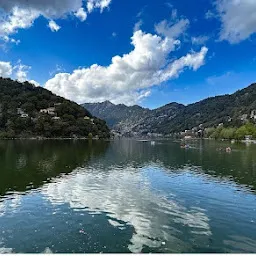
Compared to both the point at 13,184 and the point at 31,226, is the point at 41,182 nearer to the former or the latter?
the point at 13,184

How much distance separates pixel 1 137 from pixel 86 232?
195 metres

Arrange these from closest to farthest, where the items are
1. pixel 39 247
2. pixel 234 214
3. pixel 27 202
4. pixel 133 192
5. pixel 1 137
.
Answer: pixel 39 247, pixel 234 214, pixel 27 202, pixel 133 192, pixel 1 137

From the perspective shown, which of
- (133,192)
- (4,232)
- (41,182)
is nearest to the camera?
(4,232)

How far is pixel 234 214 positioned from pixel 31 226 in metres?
20.0

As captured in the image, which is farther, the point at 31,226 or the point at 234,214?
the point at 234,214

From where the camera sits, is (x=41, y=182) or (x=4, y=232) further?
(x=41, y=182)

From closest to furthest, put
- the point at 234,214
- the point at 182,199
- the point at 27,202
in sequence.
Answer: the point at 234,214 < the point at 27,202 < the point at 182,199

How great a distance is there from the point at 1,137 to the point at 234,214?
7736 inches

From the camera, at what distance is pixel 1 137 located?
19988cm

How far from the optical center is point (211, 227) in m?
25.5

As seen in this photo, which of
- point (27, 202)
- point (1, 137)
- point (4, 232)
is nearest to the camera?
point (4, 232)

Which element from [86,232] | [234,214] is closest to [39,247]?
[86,232]

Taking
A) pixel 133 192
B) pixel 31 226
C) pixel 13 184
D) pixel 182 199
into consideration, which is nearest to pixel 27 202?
pixel 31 226

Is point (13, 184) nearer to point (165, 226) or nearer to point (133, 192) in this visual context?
point (133, 192)
